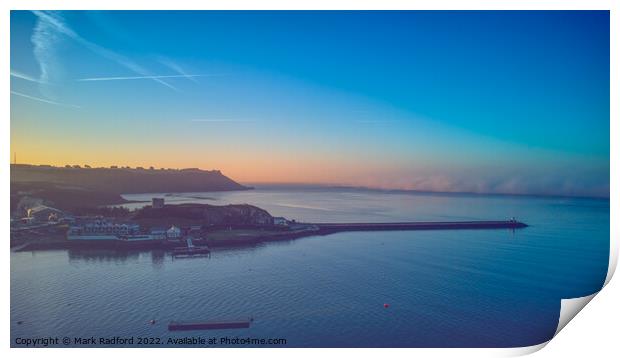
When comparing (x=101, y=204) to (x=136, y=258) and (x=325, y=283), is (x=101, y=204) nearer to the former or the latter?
(x=136, y=258)

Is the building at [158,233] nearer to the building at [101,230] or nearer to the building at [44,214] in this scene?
the building at [101,230]

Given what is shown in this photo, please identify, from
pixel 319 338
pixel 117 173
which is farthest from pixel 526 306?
pixel 117 173

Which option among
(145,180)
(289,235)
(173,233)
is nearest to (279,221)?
(289,235)

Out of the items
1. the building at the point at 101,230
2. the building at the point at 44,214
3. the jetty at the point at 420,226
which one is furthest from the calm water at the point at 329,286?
the jetty at the point at 420,226

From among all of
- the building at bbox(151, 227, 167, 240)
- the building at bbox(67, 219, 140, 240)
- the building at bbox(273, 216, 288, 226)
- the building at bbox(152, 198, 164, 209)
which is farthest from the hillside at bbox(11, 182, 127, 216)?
the building at bbox(273, 216, 288, 226)
